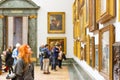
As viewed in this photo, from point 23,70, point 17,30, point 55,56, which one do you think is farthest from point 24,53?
point 17,30

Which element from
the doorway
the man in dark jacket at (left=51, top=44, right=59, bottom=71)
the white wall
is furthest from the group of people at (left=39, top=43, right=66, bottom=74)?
the doorway

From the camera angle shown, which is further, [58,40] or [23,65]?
[58,40]

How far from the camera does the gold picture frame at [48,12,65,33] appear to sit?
2983 cm

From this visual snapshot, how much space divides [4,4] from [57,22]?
5195mm

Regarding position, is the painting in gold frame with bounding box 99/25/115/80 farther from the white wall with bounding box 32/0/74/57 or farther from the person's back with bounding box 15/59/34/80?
the white wall with bounding box 32/0/74/57

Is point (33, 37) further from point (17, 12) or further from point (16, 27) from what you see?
point (16, 27)

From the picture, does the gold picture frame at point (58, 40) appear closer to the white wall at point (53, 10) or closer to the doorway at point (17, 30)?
the white wall at point (53, 10)

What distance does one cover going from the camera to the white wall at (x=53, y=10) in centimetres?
2975

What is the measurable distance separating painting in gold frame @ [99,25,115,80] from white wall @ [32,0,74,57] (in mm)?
22034

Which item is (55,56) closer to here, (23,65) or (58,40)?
(58,40)

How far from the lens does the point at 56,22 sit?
3019 centimetres

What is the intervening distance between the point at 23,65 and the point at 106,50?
6.12ft

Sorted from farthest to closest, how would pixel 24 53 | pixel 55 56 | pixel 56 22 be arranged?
pixel 56 22 < pixel 55 56 < pixel 24 53

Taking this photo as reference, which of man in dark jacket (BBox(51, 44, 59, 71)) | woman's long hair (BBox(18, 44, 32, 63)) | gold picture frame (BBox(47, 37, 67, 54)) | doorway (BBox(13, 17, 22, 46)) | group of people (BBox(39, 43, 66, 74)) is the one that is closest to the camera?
woman's long hair (BBox(18, 44, 32, 63))
